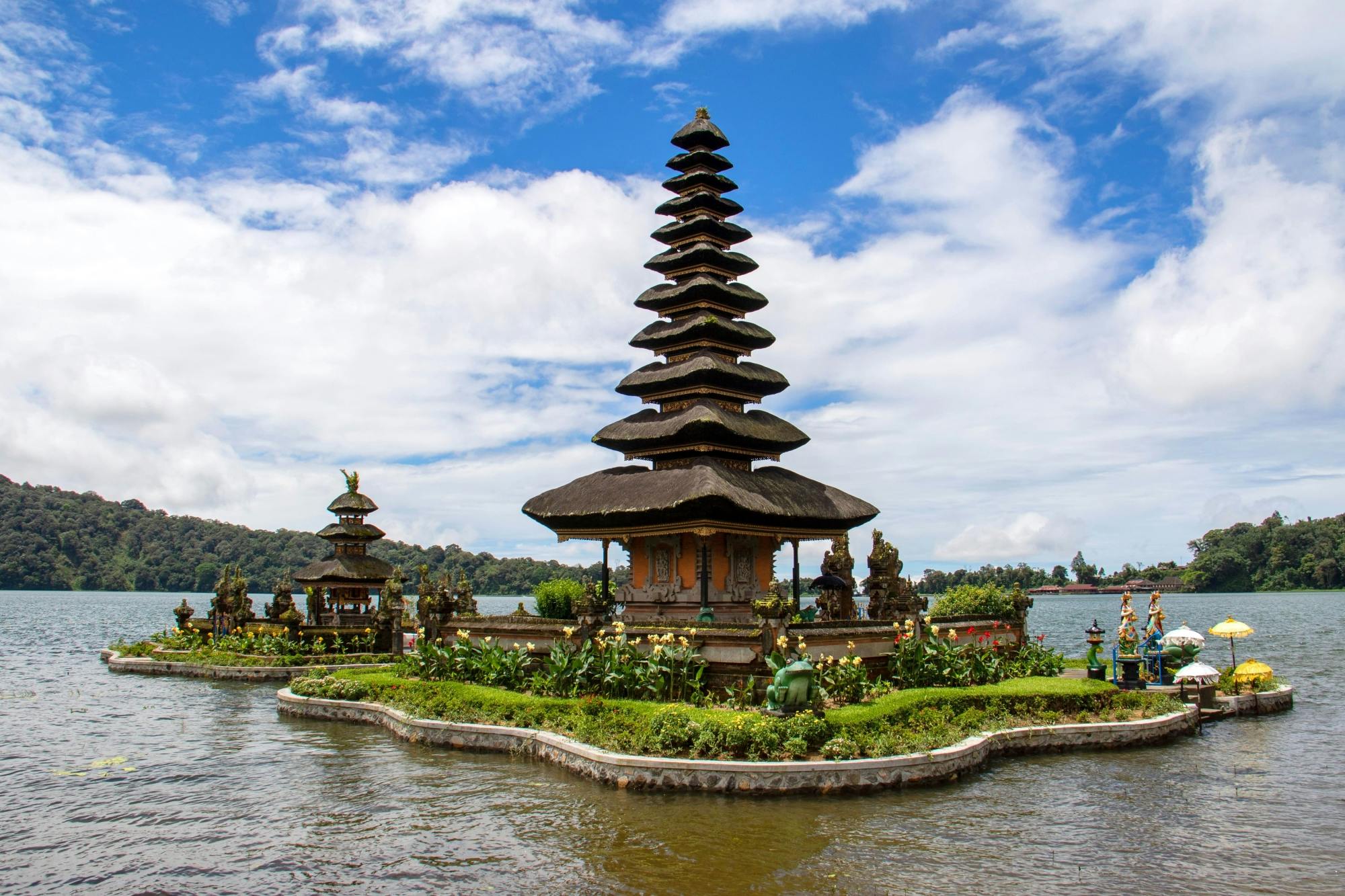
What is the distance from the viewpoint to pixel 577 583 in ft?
119

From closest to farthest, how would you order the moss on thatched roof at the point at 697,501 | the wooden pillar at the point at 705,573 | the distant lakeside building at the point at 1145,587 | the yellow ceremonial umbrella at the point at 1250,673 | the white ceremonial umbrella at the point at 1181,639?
1. the moss on thatched roof at the point at 697,501
2. the wooden pillar at the point at 705,573
3. the yellow ceremonial umbrella at the point at 1250,673
4. the white ceremonial umbrella at the point at 1181,639
5. the distant lakeside building at the point at 1145,587

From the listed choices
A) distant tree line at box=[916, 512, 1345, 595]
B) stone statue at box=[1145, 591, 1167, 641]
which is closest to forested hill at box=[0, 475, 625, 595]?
distant tree line at box=[916, 512, 1345, 595]

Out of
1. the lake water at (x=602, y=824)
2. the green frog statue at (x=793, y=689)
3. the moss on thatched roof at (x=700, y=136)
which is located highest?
the moss on thatched roof at (x=700, y=136)

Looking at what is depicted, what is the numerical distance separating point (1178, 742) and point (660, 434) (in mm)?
15641

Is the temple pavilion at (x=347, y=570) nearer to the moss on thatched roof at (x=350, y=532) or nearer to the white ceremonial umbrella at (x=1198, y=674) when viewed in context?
the moss on thatched roof at (x=350, y=532)

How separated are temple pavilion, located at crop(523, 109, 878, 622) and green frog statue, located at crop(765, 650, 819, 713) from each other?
642 cm

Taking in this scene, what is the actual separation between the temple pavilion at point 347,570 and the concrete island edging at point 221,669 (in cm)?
524

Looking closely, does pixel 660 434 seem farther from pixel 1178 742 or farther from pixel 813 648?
pixel 1178 742

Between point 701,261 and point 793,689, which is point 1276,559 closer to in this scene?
point 701,261

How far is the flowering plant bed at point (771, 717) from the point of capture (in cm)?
1698

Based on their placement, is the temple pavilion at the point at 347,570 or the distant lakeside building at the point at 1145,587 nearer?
the temple pavilion at the point at 347,570

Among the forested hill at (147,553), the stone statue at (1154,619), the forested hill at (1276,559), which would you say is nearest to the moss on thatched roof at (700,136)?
the stone statue at (1154,619)

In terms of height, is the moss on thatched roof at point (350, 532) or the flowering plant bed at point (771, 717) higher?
the moss on thatched roof at point (350, 532)

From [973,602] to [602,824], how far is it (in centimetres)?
2667
